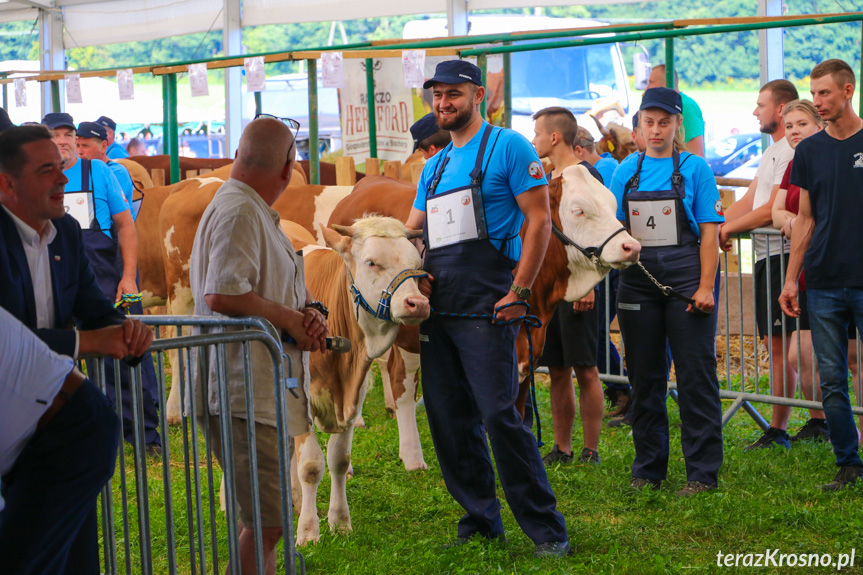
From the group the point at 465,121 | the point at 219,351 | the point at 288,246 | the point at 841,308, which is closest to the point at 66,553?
the point at 219,351

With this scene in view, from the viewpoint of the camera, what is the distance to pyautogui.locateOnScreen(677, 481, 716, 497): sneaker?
16.5 feet

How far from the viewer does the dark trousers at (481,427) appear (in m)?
4.04

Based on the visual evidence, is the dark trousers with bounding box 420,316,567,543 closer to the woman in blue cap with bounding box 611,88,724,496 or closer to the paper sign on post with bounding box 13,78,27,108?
the woman in blue cap with bounding box 611,88,724,496

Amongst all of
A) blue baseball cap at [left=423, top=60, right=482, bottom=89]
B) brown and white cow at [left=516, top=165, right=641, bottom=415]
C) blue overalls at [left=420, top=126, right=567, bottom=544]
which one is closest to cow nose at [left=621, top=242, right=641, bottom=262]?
brown and white cow at [left=516, top=165, right=641, bottom=415]

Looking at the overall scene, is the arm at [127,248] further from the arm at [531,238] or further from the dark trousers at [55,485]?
the dark trousers at [55,485]

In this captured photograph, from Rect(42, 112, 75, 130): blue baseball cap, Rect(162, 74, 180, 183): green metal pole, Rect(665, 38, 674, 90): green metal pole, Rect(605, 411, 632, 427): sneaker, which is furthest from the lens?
Rect(162, 74, 180, 183): green metal pole

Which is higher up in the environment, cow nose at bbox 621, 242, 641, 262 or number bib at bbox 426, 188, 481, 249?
number bib at bbox 426, 188, 481, 249

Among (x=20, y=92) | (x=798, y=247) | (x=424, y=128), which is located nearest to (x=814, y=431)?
(x=798, y=247)

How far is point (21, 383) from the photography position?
2.24 m

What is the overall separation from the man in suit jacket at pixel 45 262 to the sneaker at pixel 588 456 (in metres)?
3.69

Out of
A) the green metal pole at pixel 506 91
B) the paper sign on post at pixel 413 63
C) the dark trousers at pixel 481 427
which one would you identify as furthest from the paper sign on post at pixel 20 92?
the dark trousers at pixel 481 427

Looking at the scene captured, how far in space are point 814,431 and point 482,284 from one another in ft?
11.3

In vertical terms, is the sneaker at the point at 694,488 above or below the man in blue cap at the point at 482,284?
below

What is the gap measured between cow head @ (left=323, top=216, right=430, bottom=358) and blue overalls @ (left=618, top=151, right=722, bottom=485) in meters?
1.39
